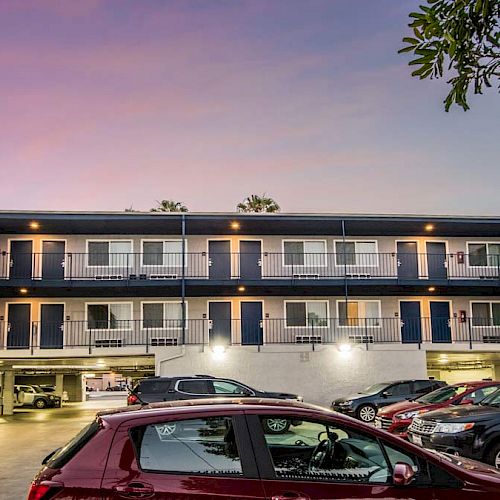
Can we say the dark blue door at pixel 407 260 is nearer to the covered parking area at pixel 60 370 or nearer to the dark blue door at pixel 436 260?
the dark blue door at pixel 436 260

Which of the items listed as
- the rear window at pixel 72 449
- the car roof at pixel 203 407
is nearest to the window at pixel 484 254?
the car roof at pixel 203 407

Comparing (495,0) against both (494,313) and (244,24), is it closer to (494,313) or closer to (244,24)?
(244,24)

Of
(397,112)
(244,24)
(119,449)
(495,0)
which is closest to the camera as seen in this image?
(495,0)

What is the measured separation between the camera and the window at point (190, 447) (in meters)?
4.54

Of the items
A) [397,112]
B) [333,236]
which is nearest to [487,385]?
[397,112]

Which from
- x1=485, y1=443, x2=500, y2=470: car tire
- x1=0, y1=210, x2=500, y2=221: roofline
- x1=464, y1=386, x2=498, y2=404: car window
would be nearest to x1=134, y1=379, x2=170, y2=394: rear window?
x1=464, y1=386, x2=498, y2=404: car window

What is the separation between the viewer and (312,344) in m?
24.6

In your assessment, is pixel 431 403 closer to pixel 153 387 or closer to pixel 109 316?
pixel 153 387

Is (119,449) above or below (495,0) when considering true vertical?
below

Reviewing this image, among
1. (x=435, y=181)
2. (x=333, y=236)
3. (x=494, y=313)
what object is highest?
(x=435, y=181)

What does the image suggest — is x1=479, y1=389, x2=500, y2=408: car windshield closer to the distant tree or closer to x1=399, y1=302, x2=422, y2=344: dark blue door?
the distant tree

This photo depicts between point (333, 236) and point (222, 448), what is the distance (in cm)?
2373

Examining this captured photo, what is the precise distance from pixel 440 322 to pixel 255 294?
27.0 feet

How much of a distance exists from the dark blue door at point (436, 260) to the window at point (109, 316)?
520 inches
